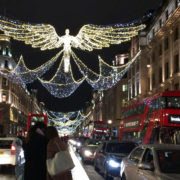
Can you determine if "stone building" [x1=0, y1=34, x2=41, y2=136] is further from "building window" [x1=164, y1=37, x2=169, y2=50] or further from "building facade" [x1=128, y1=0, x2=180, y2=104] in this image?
"building window" [x1=164, y1=37, x2=169, y2=50]

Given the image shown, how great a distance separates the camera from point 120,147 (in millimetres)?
15898

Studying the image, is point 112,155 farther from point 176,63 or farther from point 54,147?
point 176,63

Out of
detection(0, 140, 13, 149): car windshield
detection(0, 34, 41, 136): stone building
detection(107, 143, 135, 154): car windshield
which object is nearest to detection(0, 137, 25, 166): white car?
detection(0, 140, 13, 149): car windshield

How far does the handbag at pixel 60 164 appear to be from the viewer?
16.2 ft

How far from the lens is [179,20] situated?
37.2 meters

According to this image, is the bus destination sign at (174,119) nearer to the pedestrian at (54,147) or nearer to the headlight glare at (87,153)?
the headlight glare at (87,153)

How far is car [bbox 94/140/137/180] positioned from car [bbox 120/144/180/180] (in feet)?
14.4

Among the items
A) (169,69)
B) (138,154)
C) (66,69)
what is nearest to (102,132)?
(169,69)

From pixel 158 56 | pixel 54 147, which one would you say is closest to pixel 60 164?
pixel 54 147

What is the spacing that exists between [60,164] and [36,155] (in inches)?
32.5

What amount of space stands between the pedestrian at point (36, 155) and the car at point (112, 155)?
8434mm

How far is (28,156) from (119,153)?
10085 millimetres

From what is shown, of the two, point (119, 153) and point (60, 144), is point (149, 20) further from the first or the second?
point (60, 144)

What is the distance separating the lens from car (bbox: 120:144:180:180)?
722 centimetres
